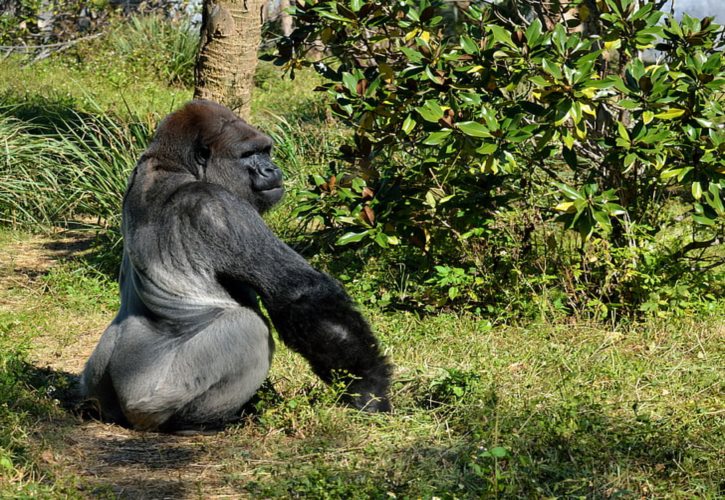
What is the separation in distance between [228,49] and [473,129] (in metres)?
2.75

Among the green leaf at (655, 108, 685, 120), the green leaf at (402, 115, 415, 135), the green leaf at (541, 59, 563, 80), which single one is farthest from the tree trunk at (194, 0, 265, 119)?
the green leaf at (655, 108, 685, 120)

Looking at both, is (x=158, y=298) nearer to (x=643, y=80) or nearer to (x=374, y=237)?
(x=374, y=237)

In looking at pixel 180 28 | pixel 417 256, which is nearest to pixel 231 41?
pixel 417 256

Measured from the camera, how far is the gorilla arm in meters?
4.00

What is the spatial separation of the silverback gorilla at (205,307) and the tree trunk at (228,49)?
9.19 feet

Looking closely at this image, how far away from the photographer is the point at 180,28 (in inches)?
551

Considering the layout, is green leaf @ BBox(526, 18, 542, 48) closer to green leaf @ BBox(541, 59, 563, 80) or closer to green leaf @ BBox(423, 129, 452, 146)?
green leaf @ BBox(541, 59, 563, 80)

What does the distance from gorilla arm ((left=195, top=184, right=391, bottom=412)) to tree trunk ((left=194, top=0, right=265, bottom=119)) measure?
3.19 m

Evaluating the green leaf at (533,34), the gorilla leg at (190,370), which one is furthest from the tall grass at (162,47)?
the gorilla leg at (190,370)

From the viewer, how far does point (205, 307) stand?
4.17 metres

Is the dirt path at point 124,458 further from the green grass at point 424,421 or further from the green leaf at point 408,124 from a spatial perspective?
the green leaf at point 408,124

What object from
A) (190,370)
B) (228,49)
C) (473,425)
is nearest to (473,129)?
(473,425)

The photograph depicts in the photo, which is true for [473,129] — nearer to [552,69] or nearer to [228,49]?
[552,69]

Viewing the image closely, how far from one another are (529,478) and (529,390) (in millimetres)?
980
